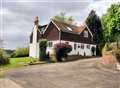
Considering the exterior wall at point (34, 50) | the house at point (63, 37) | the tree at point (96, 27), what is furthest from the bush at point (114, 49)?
the tree at point (96, 27)

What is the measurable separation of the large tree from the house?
91.9 inches

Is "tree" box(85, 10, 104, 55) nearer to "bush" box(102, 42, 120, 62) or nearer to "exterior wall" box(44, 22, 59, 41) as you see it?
"exterior wall" box(44, 22, 59, 41)

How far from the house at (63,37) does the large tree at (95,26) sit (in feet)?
7.66

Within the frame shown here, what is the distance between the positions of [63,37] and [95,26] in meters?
13.0

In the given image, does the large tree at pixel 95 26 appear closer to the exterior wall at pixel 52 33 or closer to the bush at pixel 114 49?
the exterior wall at pixel 52 33

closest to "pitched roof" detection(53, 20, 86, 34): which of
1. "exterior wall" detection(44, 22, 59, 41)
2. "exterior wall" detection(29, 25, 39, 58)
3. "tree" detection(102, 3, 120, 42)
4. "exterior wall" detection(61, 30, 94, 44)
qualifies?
"exterior wall" detection(61, 30, 94, 44)

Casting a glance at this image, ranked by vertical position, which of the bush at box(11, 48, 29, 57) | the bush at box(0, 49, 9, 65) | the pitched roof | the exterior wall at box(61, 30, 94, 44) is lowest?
the bush at box(0, 49, 9, 65)

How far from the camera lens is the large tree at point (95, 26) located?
56419mm

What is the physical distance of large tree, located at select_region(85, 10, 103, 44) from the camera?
56419 mm

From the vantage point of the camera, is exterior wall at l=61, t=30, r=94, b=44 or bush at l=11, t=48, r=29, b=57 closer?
exterior wall at l=61, t=30, r=94, b=44

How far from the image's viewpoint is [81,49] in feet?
165

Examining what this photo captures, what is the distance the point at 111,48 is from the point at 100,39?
27.0 meters

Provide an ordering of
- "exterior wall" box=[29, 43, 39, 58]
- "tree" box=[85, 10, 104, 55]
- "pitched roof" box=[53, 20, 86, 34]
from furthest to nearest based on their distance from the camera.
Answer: "tree" box=[85, 10, 104, 55], "exterior wall" box=[29, 43, 39, 58], "pitched roof" box=[53, 20, 86, 34]

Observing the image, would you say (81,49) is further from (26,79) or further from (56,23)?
(26,79)
